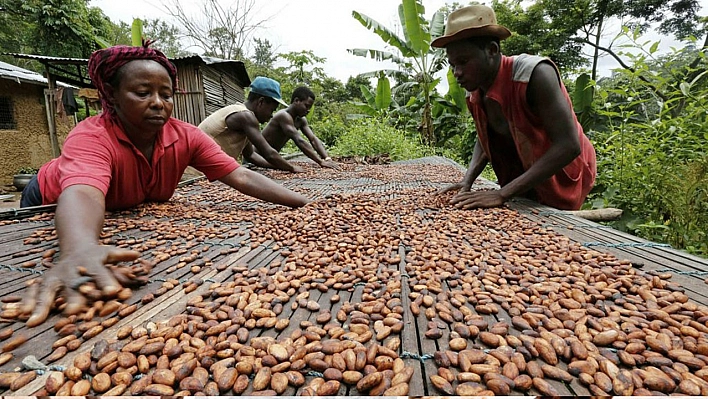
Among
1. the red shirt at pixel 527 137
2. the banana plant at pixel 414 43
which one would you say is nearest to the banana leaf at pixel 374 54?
the banana plant at pixel 414 43

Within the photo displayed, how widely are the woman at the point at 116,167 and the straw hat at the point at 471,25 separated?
131 cm

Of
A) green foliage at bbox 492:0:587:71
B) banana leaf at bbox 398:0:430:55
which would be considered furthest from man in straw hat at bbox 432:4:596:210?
green foliage at bbox 492:0:587:71

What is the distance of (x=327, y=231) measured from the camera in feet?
5.55

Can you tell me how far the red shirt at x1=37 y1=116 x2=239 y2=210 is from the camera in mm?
1636

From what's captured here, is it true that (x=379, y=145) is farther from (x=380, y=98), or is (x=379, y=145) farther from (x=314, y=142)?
(x=314, y=142)

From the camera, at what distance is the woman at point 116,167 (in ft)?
3.36

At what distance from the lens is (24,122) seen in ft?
27.6

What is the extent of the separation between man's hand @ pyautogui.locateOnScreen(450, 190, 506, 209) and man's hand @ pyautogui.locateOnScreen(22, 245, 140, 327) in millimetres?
1717

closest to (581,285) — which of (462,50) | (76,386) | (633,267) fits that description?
(633,267)

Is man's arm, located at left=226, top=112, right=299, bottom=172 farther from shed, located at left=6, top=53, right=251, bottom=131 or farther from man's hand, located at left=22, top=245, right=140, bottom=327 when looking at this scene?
shed, located at left=6, top=53, right=251, bottom=131

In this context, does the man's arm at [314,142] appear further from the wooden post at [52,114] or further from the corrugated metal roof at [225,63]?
the wooden post at [52,114]

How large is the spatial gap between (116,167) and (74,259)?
100cm

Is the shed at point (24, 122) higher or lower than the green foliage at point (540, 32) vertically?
lower

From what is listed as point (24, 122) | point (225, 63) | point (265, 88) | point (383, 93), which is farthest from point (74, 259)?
point (24, 122)
